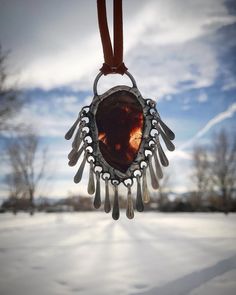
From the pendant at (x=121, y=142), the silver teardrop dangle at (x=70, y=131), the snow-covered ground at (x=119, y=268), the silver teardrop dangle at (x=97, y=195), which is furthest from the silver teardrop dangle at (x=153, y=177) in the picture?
the snow-covered ground at (x=119, y=268)

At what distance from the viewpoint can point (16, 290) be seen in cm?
372

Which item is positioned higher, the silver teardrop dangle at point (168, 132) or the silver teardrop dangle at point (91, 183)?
the silver teardrop dangle at point (168, 132)

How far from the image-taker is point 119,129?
3.85 feet

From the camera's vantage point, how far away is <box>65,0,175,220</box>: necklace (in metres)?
1.14

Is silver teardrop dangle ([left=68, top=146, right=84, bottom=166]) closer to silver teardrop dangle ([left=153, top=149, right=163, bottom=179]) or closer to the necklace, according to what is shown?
the necklace

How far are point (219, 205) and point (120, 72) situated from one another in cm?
2602

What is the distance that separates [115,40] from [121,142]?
18.2 inches

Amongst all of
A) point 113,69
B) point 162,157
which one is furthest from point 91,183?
point 113,69

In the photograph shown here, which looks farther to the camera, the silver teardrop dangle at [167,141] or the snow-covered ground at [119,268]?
the snow-covered ground at [119,268]

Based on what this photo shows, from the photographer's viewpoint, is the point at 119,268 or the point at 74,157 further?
the point at 119,268

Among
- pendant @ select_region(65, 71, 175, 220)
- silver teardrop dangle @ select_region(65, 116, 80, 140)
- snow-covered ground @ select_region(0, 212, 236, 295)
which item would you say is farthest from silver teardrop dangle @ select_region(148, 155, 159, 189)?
snow-covered ground @ select_region(0, 212, 236, 295)

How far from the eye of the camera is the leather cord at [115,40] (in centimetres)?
115

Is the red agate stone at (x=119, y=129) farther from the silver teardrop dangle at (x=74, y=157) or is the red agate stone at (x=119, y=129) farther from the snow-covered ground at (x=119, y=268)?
the snow-covered ground at (x=119, y=268)

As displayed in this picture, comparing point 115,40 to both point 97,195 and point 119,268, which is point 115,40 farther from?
point 119,268
